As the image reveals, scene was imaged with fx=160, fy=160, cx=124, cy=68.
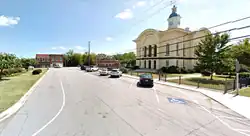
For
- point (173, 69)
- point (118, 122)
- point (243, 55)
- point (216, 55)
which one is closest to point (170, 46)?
point (173, 69)

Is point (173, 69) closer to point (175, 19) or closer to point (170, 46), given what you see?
point (170, 46)

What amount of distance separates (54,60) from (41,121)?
108m

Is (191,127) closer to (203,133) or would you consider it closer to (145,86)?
(203,133)

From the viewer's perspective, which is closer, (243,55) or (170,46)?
(243,55)

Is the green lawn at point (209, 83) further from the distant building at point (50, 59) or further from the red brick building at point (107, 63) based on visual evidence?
the distant building at point (50, 59)

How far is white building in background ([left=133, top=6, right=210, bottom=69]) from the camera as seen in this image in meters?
40.2

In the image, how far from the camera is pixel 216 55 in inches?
966

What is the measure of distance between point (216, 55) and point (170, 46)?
16.7 m

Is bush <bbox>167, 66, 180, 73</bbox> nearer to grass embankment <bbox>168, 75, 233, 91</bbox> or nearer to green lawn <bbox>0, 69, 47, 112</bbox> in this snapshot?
grass embankment <bbox>168, 75, 233, 91</bbox>

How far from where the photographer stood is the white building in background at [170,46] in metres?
40.2

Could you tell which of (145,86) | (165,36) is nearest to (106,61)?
(165,36)

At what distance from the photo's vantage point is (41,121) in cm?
685

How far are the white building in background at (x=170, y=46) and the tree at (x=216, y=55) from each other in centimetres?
1170

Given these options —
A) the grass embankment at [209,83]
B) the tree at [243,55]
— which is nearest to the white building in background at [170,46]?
the tree at [243,55]
